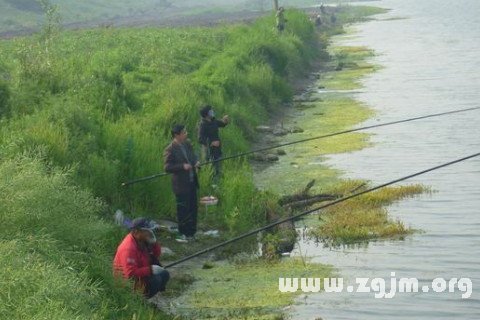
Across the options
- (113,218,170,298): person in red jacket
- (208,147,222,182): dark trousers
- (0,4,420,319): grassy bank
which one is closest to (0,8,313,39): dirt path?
(0,4,420,319): grassy bank

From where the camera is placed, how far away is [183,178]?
1386cm

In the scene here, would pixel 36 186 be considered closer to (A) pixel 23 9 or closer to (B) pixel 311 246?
(B) pixel 311 246

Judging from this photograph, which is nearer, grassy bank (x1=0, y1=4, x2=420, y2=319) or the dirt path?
grassy bank (x1=0, y1=4, x2=420, y2=319)

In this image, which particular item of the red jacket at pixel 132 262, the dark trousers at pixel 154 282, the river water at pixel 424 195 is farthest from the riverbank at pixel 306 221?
the red jacket at pixel 132 262

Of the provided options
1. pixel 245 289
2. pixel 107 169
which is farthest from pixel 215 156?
pixel 245 289

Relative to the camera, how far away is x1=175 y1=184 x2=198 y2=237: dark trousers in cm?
1399

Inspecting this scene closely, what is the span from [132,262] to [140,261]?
0.12 m

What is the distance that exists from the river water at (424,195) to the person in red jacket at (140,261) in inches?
69.0

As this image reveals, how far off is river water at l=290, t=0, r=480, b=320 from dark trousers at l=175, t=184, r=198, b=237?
1.73 m

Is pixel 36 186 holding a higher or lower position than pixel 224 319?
higher

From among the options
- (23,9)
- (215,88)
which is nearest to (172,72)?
(215,88)

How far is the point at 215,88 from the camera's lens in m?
23.8

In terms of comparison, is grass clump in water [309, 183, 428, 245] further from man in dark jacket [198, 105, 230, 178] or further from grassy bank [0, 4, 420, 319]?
man in dark jacket [198, 105, 230, 178]

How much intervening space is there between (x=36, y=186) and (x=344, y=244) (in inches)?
222
